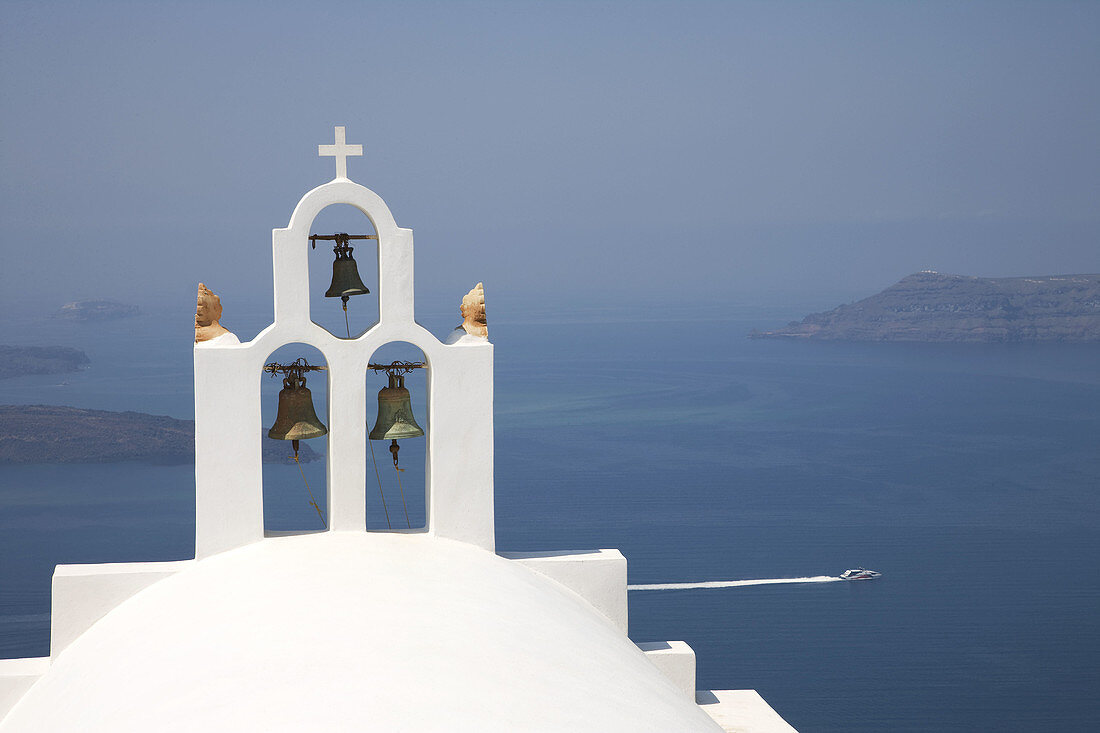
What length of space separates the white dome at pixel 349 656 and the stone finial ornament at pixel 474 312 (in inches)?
50.1

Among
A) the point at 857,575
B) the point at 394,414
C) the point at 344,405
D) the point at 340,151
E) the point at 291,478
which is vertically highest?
the point at 340,151

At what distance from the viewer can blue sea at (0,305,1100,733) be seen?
33.7m

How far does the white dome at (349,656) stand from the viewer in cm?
378

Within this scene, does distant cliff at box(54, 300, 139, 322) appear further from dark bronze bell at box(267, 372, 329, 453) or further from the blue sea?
dark bronze bell at box(267, 372, 329, 453)

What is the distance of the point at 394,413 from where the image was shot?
682 cm

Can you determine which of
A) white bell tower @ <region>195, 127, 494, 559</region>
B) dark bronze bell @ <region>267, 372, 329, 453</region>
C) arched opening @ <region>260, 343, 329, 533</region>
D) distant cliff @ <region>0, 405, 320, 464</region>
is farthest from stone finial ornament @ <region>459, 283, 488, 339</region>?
distant cliff @ <region>0, 405, 320, 464</region>

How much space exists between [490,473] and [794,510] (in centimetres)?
4347

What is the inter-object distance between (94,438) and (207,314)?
141 feet

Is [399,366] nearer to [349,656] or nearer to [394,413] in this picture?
[394,413]

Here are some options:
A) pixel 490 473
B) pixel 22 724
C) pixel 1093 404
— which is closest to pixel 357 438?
pixel 490 473

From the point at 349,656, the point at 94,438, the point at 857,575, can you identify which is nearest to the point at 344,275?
the point at 349,656

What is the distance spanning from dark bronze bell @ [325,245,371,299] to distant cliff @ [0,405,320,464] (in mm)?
37857

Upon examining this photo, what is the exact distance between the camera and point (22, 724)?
5012 millimetres

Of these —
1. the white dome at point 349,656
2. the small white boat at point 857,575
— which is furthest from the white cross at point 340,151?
the small white boat at point 857,575
